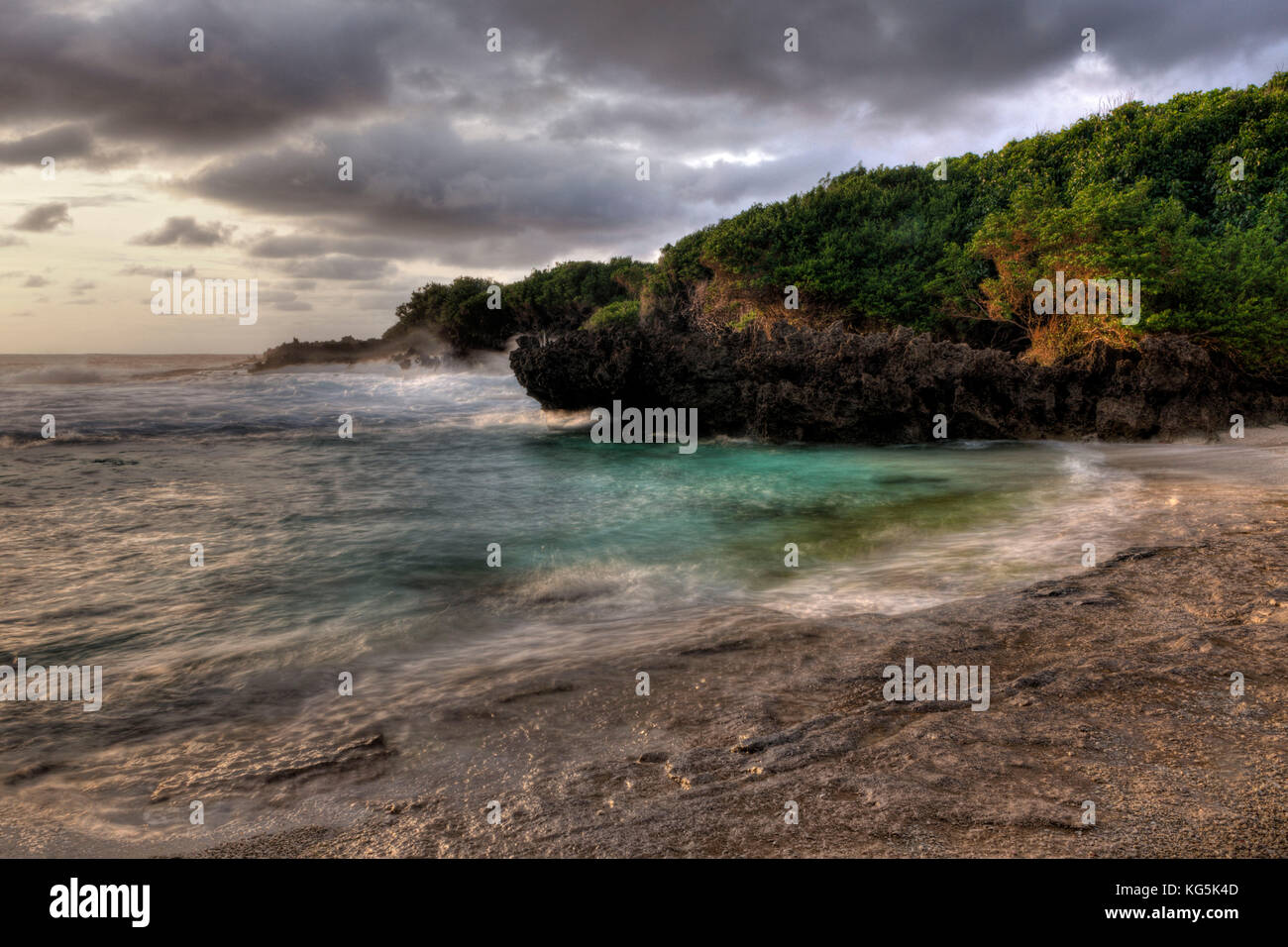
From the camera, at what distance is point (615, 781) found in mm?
3166

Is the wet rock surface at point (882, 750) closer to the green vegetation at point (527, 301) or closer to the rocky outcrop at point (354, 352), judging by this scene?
the green vegetation at point (527, 301)

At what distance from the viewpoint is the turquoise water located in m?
4.18

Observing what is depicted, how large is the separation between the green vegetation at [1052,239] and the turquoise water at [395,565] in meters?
5.52

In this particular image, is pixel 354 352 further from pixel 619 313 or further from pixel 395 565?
pixel 395 565

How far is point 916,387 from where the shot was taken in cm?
1731

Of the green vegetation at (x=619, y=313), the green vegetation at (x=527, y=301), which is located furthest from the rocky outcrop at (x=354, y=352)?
the green vegetation at (x=619, y=313)

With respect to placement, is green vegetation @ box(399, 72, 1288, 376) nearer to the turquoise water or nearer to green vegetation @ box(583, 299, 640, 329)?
green vegetation @ box(583, 299, 640, 329)

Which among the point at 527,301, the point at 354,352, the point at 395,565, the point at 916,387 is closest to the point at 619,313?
the point at 527,301

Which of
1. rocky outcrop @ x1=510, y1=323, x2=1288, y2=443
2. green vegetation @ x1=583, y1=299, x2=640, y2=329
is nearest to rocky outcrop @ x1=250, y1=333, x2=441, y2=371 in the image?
green vegetation @ x1=583, y1=299, x2=640, y2=329

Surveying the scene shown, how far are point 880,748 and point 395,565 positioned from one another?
20.4 feet

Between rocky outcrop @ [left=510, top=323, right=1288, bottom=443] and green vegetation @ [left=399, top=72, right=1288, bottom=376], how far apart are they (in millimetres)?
882
